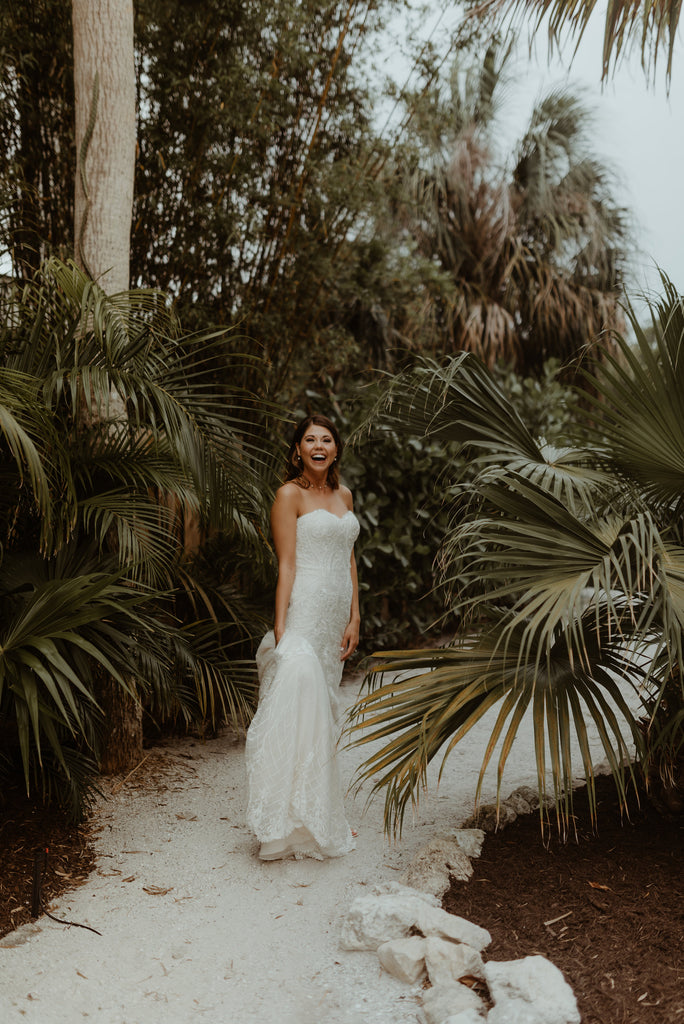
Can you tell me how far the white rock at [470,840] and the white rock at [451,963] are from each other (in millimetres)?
A: 694

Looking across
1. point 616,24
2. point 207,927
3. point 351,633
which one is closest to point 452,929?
point 207,927

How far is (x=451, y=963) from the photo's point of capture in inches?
102

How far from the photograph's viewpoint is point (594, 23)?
14.3 feet

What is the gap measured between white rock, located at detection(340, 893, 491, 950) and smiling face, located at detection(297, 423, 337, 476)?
1823 mm

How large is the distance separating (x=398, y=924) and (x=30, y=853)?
1.61 meters

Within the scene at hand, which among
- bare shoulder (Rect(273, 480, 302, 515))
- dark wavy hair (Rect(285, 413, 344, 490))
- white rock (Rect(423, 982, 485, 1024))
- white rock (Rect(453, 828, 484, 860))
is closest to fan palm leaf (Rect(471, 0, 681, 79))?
dark wavy hair (Rect(285, 413, 344, 490))

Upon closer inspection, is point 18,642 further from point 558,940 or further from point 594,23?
point 594,23

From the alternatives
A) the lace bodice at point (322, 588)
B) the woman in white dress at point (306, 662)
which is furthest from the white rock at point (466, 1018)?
the lace bodice at point (322, 588)

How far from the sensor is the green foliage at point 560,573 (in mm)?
2479

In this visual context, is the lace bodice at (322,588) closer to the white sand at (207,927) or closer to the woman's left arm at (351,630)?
the woman's left arm at (351,630)

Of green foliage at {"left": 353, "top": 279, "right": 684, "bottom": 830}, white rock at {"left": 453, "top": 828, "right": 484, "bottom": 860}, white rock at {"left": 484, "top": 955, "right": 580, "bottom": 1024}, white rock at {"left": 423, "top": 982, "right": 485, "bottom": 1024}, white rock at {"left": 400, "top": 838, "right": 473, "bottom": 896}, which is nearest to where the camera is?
white rock at {"left": 484, "top": 955, "right": 580, "bottom": 1024}

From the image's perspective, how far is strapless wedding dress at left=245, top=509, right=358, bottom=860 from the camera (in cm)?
344

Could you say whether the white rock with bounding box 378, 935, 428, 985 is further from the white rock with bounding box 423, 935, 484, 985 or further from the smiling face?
the smiling face

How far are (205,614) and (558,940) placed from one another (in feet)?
9.36
